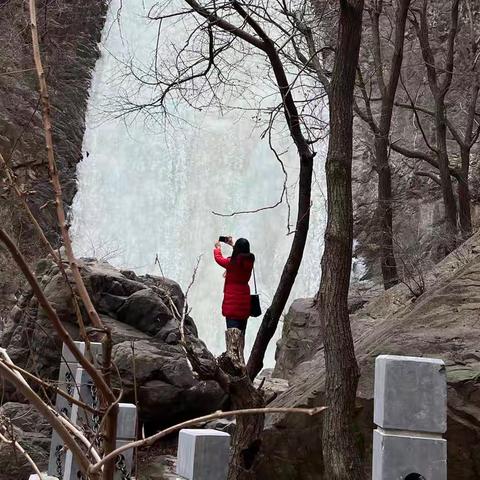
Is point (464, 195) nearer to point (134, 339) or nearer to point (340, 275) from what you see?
point (134, 339)

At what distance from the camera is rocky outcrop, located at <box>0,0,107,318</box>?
16219 mm

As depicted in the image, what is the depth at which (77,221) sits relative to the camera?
1956 centimetres

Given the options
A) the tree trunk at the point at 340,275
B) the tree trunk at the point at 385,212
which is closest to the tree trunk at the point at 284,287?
the tree trunk at the point at 340,275

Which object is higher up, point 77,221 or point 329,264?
point 77,221

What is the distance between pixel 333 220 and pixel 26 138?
46.9 feet

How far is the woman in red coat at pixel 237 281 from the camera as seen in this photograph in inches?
323

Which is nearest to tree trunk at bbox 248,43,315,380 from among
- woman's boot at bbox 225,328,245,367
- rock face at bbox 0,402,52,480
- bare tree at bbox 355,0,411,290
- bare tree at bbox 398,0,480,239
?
rock face at bbox 0,402,52,480

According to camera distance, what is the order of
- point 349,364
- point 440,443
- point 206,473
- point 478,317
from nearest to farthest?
1. point 440,443
2. point 206,473
3. point 349,364
4. point 478,317

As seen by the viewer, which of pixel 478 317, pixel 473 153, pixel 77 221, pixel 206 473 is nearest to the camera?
pixel 206 473

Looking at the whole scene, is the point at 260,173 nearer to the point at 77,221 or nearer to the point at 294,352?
the point at 77,221

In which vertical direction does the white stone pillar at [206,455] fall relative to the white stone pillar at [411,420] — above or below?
below

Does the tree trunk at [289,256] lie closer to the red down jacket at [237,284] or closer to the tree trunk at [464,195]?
the red down jacket at [237,284]

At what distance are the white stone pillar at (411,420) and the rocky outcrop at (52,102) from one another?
1312 cm

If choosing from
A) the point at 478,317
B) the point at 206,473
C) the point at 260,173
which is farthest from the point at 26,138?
the point at 206,473
